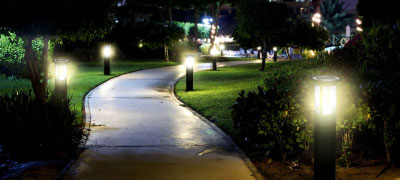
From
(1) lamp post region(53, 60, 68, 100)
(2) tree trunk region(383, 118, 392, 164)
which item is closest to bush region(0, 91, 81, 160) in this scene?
(1) lamp post region(53, 60, 68, 100)

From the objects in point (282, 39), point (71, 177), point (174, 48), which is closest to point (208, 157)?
point (71, 177)

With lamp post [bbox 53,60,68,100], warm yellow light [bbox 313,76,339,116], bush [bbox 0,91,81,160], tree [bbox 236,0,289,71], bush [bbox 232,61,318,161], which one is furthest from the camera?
tree [bbox 236,0,289,71]

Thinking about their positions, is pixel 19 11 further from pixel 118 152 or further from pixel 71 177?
pixel 71 177

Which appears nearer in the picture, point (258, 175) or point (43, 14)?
point (258, 175)

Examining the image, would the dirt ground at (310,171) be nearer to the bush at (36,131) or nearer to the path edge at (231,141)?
the path edge at (231,141)

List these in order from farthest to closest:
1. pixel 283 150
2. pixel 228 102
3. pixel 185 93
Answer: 1. pixel 185 93
2. pixel 228 102
3. pixel 283 150

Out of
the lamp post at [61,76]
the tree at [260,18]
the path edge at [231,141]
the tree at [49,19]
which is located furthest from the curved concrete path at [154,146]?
the tree at [260,18]

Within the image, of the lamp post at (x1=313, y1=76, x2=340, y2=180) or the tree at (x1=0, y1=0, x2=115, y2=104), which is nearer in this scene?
the lamp post at (x1=313, y1=76, x2=340, y2=180)

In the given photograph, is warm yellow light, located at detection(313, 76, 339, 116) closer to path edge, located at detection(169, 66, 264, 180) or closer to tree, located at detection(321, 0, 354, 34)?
path edge, located at detection(169, 66, 264, 180)

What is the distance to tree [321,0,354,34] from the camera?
92688 millimetres

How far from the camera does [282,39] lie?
1199 inches

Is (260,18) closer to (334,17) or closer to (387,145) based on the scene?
(387,145)

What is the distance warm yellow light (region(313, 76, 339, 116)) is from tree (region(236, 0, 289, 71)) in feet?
69.3

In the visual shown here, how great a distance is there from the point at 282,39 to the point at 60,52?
52.4 ft
